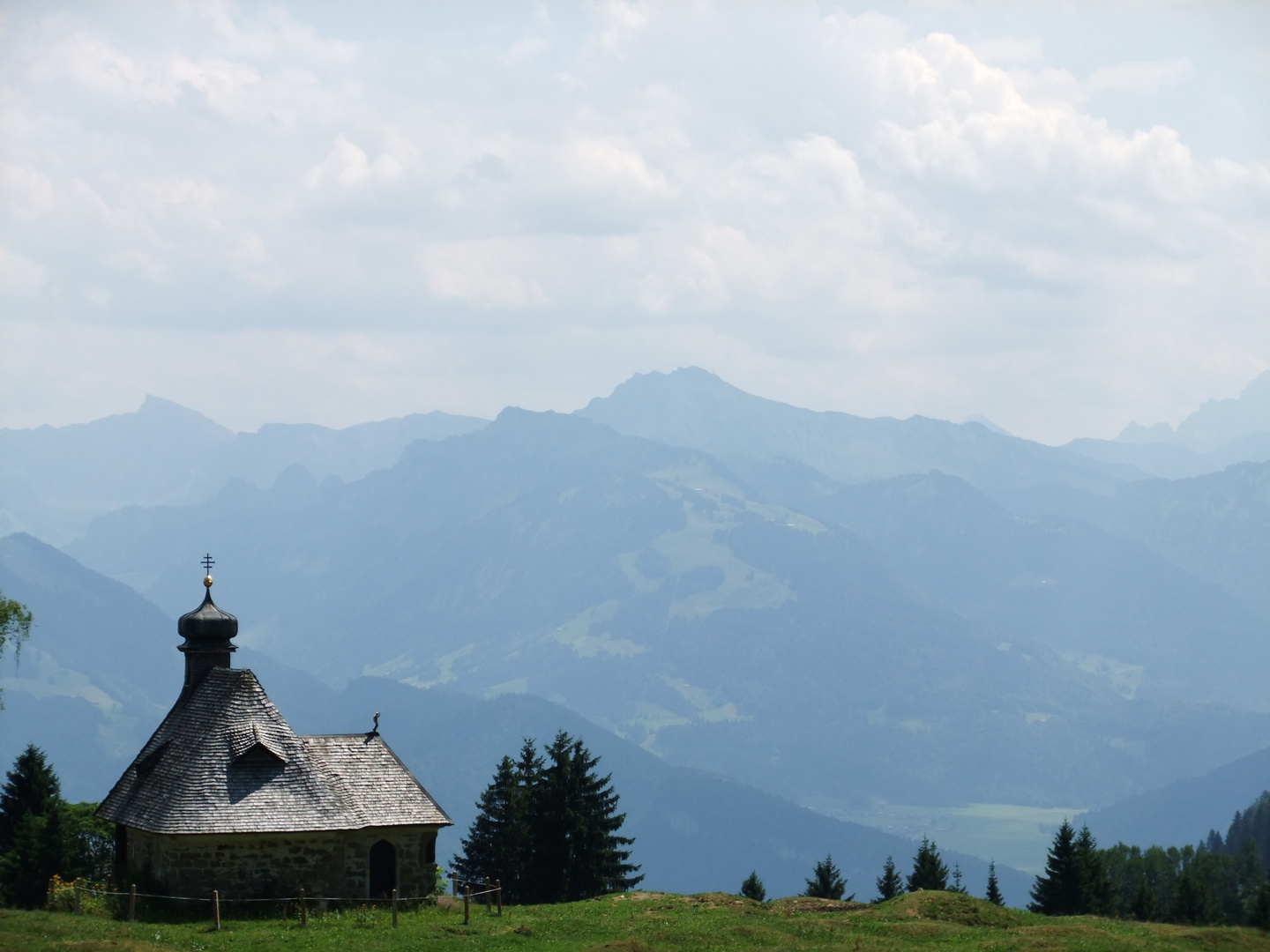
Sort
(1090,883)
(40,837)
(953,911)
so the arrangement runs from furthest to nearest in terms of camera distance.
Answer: (1090,883) → (40,837) → (953,911)

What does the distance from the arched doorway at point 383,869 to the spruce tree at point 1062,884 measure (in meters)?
48.8

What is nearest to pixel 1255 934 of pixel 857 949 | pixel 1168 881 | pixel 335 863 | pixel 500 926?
pixel 857 949

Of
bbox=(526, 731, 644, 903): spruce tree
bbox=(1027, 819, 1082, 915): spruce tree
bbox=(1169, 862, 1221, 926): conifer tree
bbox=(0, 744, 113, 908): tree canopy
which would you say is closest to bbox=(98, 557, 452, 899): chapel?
bbox=(0, 744, 113, 908): tree canopy

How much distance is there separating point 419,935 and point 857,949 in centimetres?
1465

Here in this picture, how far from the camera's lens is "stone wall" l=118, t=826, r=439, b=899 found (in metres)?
55.2

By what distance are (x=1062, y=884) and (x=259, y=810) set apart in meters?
56.7

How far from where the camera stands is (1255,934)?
177 ft

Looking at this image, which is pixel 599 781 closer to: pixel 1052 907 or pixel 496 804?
pixel 496 804

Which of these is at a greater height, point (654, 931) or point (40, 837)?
point (40, 837)

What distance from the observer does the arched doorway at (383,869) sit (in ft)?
192

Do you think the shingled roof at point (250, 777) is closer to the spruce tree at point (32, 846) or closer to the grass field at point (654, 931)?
the grass field at point (654, 931)

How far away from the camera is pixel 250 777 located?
57.5m

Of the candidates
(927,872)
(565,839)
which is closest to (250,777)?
(565,839)

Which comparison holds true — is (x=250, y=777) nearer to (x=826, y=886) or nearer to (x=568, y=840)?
(x=568, y=840)
